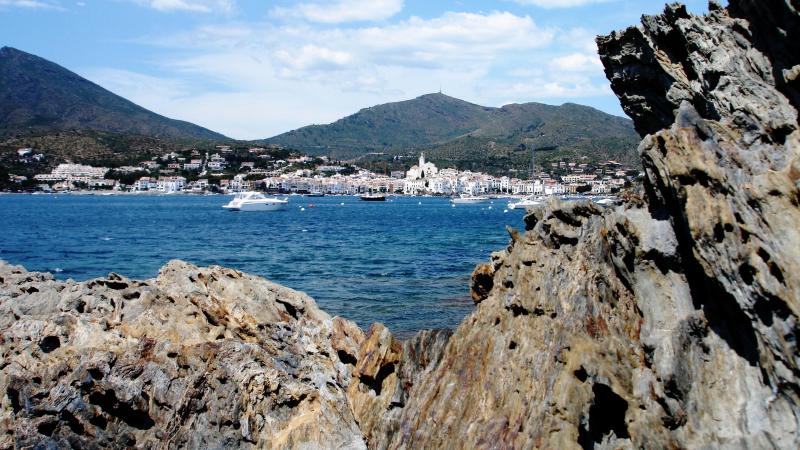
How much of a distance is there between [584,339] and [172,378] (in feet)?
18.8

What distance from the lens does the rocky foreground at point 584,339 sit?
20.3ft

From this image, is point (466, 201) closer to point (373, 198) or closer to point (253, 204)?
point (373, 198)

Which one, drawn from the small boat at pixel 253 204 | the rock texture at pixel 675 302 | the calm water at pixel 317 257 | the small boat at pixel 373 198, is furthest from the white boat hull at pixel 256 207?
the rock texture at pixel 675 302

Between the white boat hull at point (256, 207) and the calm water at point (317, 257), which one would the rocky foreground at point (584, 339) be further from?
the white boat hull at point (256, 207)

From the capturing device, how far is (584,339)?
7668mm

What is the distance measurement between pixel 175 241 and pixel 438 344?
136 feet

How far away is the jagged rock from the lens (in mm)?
8938

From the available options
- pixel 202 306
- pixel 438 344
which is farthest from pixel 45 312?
pixel 438 344

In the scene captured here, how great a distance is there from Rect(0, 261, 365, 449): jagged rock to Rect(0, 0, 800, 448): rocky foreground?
30 mm

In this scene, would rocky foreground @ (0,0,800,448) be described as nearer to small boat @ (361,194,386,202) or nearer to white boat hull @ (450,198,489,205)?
white boat hull @ (450,198,489,205)

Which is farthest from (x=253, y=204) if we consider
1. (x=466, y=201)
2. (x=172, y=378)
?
(x=172, y=378)

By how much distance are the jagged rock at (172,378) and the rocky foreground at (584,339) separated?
30 mm

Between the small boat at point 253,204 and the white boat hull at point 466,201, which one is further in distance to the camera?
the white boat hull at point 466,201

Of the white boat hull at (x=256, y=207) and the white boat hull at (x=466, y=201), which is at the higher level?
the white boat hull at (x=256, y=207)
